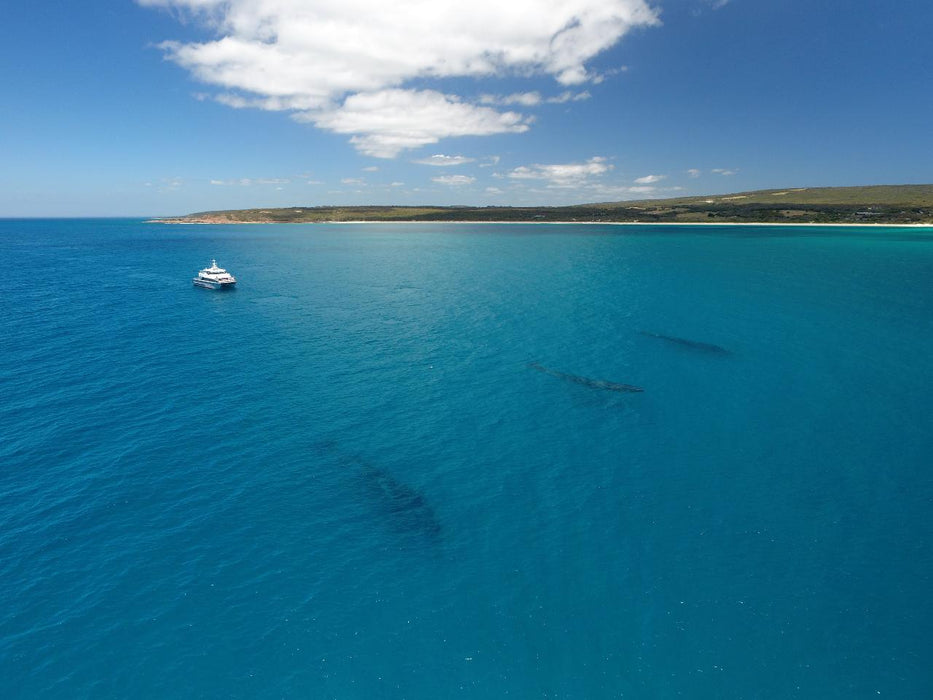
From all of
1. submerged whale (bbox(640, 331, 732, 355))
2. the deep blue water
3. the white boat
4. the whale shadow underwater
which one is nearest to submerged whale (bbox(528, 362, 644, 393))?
the deep blue water

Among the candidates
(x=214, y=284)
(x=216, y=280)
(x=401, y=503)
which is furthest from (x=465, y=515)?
(x=214, y=284)

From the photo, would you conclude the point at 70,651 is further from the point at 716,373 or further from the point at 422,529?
the point at 716,373

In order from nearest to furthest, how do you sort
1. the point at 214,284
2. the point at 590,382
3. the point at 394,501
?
A: the point at 394,501 → the point at 590,382 → the point at 214,284

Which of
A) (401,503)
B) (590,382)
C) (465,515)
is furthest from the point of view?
(590,382)

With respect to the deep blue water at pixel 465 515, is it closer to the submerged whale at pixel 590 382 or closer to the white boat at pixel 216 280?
the submerged whale at pixel 590 382

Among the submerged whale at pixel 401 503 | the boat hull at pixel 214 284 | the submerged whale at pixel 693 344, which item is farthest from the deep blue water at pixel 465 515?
the boat hull at pixel 214 284

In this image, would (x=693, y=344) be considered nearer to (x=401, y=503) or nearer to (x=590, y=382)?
(x=590, y=382)

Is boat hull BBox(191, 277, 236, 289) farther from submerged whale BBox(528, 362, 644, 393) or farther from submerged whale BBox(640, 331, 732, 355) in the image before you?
submerged whale BBox(640, 331, 732, 355)
